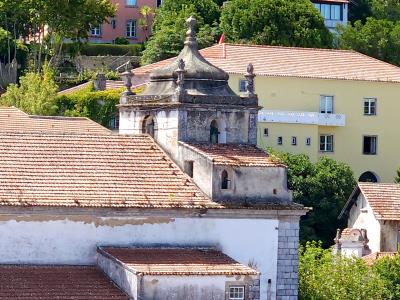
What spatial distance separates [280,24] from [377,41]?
6783mm

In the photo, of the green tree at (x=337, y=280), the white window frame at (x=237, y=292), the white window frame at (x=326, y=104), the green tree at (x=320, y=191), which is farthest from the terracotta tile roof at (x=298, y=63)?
the white window frame at (x=237, y=292)

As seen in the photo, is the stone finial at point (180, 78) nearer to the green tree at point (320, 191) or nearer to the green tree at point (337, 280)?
the green tree at point (337, 280)

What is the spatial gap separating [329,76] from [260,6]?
13798mm

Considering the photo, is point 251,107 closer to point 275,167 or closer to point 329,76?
point 275,167

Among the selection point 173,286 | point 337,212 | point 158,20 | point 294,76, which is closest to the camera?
point 173,286

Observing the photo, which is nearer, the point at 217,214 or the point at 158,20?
the point at 217,214

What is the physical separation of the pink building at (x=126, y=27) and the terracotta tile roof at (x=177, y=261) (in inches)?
2488

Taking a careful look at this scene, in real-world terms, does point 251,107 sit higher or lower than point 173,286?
higher

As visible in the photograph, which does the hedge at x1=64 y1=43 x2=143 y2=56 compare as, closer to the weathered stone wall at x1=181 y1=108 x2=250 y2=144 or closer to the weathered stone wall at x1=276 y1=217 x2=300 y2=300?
the weathered stone wall at x1=181 y1=108 x2=250 y2=144

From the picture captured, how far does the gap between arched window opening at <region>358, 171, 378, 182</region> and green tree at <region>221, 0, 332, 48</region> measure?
A: 1201cm

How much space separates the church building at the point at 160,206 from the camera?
56.4m

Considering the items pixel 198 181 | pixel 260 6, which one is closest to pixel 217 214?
pixel 198 181

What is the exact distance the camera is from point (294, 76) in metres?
93.1

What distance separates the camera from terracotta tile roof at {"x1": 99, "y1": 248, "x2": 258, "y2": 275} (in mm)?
56094
